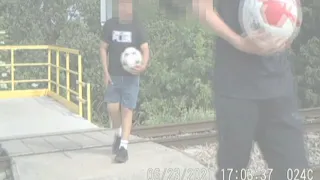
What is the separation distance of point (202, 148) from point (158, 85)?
5.73 meters

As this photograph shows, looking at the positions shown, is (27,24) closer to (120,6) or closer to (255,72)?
(120,6)

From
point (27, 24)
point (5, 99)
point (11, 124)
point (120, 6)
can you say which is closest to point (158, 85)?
point (5, 99)

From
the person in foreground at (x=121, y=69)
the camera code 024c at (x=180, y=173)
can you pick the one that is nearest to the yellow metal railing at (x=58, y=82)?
the person in foreground at (x=121, y=69)

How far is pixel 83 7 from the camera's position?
1522 cm

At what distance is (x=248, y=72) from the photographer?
2.24 meters

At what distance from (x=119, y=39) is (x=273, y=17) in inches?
109

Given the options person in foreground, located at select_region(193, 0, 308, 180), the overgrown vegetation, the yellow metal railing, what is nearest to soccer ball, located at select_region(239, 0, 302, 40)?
person in foreground, located at select_region(193, 0, 308, 180)

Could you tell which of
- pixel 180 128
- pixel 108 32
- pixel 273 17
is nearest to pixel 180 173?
pixel 108 32

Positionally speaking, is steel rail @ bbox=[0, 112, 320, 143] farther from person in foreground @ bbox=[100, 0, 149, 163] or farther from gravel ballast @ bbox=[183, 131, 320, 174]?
person in foreground @ bbox=[100, 0, 149, 163]

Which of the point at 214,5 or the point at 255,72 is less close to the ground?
the point at 214,5

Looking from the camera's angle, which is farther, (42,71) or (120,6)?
(42,71)

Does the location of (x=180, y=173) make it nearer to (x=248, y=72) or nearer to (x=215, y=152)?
(x=215, y=152)

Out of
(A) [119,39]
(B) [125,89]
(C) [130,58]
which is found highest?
(A) [119,39]

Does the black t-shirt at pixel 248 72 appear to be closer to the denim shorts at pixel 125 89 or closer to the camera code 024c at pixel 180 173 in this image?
the camera code 024c at pixel 180 173
